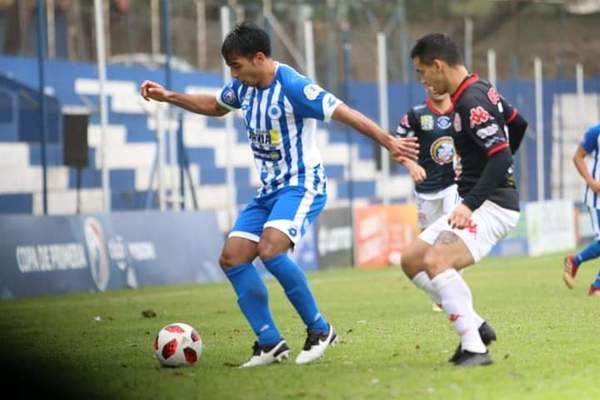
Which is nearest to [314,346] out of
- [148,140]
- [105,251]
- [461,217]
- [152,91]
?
[461,217]

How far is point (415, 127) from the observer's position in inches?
627

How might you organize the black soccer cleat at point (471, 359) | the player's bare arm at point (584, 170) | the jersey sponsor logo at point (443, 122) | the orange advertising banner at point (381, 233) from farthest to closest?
the orange advertising banner at point (381, 233) → the player's bare arm at point (584, 170) → the jersey sponsor logo at point (443, 122) → the black soccer cleat at point (471, 359)

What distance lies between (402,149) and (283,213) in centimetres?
106

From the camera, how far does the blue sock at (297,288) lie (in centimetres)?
1058

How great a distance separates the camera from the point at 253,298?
1070 cm

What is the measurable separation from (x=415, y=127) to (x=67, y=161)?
817 cm

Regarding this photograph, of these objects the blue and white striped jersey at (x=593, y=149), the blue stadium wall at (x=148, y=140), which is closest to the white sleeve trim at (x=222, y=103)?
the blue and white striped jersey at (x=593, y=149)

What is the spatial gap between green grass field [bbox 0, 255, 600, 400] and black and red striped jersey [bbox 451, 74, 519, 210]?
1.14 m

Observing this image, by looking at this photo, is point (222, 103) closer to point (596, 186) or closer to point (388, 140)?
point (388, 140)

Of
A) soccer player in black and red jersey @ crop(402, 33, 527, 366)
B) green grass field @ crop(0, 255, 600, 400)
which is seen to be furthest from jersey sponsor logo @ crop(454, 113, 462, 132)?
green grass field @ crop(0, 255, 600, 400)

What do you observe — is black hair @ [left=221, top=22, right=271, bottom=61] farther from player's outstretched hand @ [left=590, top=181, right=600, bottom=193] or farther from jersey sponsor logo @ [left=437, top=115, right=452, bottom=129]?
player's outstretched hand @ [left=590, top=181, right=600, bottom=193]

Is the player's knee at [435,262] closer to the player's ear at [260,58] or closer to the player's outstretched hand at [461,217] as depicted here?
the player's outstretched hand at [461,217]

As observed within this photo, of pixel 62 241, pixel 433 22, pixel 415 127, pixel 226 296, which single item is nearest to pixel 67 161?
pixel 62 241

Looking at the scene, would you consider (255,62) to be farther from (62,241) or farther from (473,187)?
(62,241)
